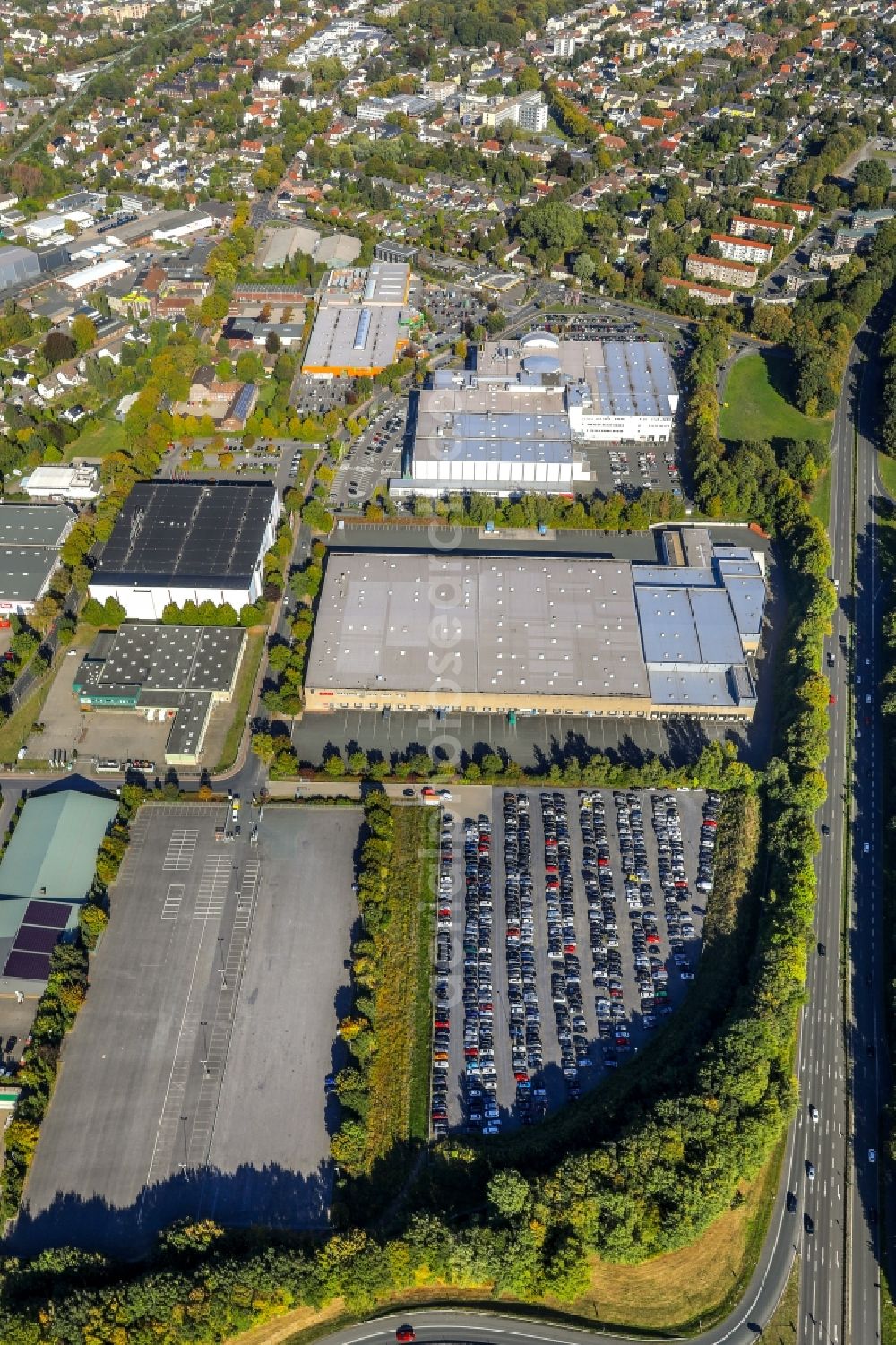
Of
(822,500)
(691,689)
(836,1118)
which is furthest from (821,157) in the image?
(836,1118)

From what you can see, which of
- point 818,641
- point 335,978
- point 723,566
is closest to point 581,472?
point 723,566

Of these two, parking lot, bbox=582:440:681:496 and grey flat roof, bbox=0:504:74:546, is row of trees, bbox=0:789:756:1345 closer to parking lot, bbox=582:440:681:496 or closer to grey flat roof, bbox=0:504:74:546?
grey flat roof, bbox=0:504:74:546

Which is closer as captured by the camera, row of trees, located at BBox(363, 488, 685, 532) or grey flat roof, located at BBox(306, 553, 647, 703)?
grey flat roof, located at BBox(306, 553, 647, 703)

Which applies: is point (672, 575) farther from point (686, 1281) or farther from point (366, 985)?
point (686, 1281)

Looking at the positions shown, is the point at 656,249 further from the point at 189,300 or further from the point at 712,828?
the point at 712,828

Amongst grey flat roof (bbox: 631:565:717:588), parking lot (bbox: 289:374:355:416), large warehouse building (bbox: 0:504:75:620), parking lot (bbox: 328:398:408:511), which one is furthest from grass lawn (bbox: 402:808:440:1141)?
parking lot (bbox: 289:374:355:416)

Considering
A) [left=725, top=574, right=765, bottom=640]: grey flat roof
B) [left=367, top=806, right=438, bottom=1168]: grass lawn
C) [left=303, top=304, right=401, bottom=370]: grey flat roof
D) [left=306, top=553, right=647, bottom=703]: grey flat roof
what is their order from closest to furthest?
[left=367, top=806, right=438, bottom=1168]: grass lawn
[left=306, top=553, right=647, bottom=703]: grey flat roof
[left=725, top=574, right=765, bottom=640]: grey flat roof
[left=303, top=304, right=401, bottom=370]: grey flat roof
